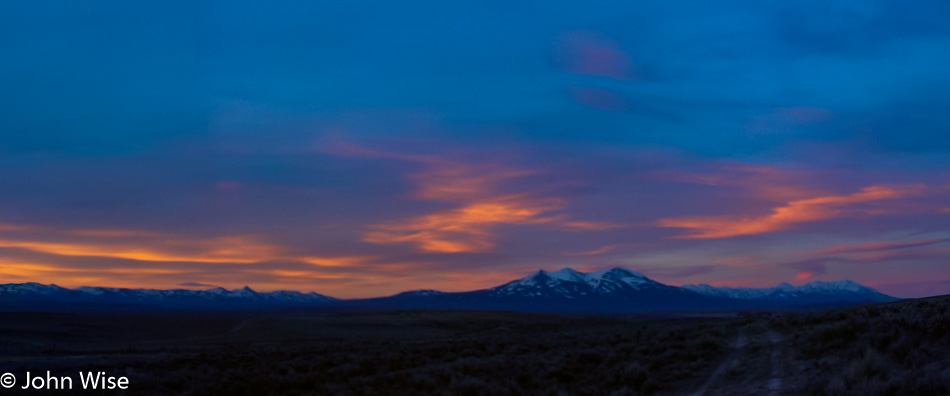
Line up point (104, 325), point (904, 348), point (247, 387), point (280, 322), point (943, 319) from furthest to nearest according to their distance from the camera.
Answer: point (280, 322) < point (104, 325) < point (247, 387) < point (943, 319) < point (904, 348)

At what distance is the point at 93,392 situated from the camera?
19594 millimetres

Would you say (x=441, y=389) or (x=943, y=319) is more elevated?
(x=943, y=319)

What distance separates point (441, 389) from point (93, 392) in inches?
392

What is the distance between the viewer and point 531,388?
64.6 feet

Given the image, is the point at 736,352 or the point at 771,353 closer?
the point at 771,353

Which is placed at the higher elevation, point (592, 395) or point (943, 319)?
point (943, 319)

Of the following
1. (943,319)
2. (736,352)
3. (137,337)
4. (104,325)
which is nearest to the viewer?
(943,319)

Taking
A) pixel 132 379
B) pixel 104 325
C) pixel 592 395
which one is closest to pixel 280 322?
pixel 104 325

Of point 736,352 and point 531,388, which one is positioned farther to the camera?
point 736,352

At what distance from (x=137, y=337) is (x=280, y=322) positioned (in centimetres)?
2169

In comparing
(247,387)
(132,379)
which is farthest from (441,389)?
(132,379)

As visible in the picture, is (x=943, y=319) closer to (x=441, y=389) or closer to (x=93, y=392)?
(x=441, y=389)

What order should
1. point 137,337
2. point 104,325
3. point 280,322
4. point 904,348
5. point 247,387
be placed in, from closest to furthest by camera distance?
point 904,348, point 247,387, point 137,337, point 104,325, point 280,322

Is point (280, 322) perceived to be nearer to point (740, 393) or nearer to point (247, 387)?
point (247, 387)
